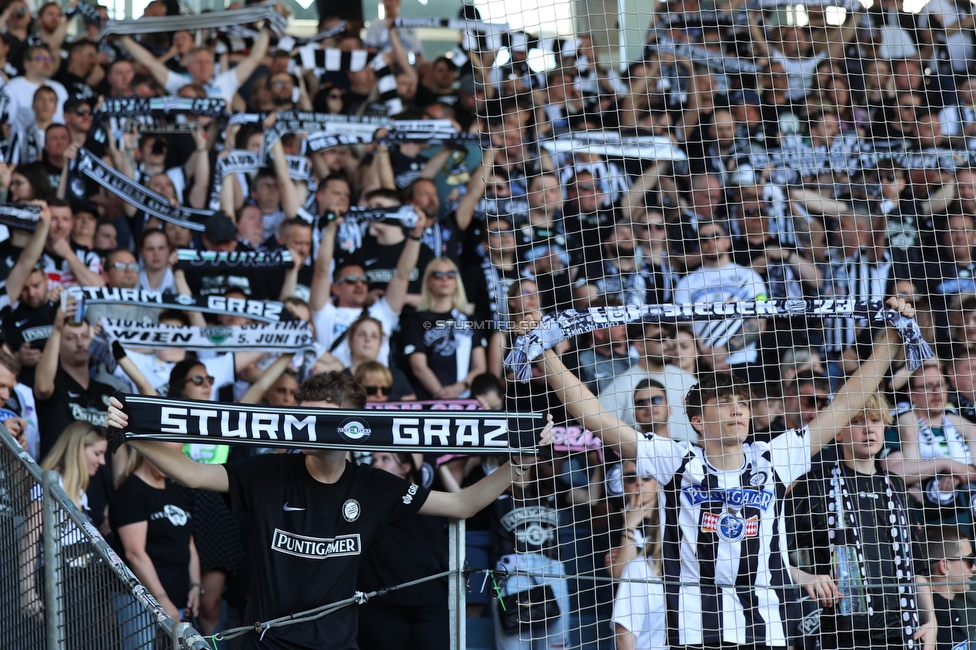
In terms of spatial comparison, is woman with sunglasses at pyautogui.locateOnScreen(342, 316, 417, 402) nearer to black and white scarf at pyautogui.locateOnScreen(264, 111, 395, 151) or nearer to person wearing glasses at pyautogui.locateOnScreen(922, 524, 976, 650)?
black and white scarf at pyautogui.locateOnScreen(264, 111, 395, 151)

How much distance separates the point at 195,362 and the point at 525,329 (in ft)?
8.16

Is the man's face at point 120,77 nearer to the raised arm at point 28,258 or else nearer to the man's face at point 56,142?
the man's face at point 56,142

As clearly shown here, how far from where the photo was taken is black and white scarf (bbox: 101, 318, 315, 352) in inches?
295

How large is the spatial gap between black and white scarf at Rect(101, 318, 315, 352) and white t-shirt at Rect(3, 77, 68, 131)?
127 inches

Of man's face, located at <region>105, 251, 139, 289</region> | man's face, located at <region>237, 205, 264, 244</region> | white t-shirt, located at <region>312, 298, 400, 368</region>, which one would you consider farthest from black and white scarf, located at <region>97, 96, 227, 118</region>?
white t-shirt, located at <region>312, 298, 400, 368</region>

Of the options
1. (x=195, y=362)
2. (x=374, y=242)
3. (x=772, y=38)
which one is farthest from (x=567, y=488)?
(x=772, y=38)

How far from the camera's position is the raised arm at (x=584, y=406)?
16.7ft

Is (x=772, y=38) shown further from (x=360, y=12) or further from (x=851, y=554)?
(x=851, y=554)

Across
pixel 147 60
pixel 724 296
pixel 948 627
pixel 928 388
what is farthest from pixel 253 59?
pixel 948 627

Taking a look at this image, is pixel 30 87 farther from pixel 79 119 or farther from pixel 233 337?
pixel 233 337

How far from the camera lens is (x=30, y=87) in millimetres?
10102

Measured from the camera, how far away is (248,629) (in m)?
4.50

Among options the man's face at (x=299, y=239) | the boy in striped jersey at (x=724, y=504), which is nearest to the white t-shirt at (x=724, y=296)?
the boy in striped jersey at (x=724, y=504)

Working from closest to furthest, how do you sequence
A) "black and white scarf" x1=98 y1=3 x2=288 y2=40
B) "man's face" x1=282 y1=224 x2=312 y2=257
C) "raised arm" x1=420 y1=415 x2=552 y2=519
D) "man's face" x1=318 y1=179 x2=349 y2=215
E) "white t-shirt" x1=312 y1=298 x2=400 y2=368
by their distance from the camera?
"raised arm" x1=420 y1=415 x2=552 y2=519 → "white t-shirt" x1=312 y1=298 x2=400 y2=368 → "man's face" x1=282 y1=224 x2=312 y2=257 → "man's face" x1=318 y1=179 x2=349 y2=215 → "black and white scarf" x1=98 y1=3 x2=288 y2=40
